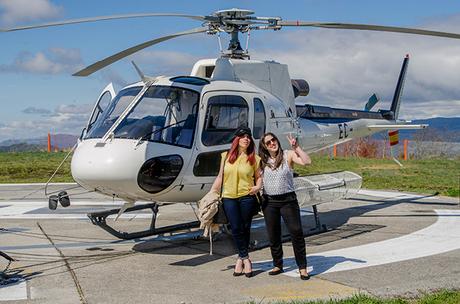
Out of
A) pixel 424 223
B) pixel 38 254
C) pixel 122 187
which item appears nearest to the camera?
pixel 122 187

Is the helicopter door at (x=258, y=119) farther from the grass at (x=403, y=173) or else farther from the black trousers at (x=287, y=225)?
the grass at (x=403, y=173)

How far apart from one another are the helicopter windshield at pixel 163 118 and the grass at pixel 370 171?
9.81m

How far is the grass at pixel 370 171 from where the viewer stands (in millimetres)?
17766

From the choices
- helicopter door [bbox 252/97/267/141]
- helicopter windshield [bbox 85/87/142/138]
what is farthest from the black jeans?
helicopter door [bbox 252/97/267/141]

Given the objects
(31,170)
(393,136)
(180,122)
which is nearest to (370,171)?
(393,136)

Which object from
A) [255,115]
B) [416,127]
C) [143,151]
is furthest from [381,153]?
[143,151]

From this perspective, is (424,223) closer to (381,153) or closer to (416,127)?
(416,127)

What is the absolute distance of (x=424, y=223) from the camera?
10.7 metres

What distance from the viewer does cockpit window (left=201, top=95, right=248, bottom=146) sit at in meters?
8.38

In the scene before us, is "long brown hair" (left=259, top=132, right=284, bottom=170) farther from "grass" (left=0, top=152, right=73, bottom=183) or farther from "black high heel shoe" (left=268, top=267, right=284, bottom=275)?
"grass" (left=0, top=152, right=73, bottom=183)

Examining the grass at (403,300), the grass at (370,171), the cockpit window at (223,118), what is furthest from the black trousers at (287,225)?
the grass at (370,171)

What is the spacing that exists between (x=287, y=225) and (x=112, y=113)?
3050 millimetres

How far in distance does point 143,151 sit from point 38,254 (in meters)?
2.28

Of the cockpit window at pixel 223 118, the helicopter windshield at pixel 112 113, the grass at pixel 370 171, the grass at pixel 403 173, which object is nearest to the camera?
the helicopter windshield at pixel 112 113
